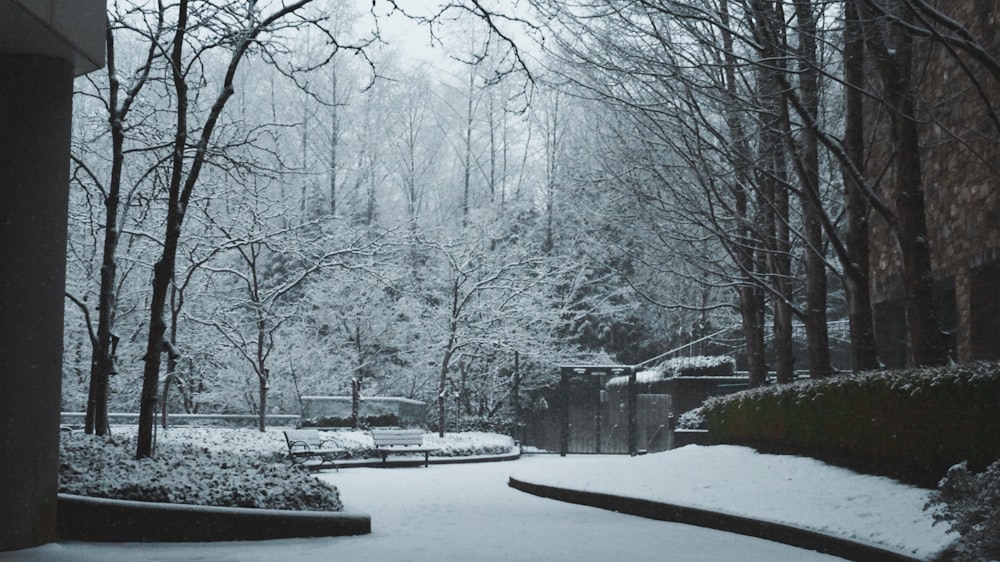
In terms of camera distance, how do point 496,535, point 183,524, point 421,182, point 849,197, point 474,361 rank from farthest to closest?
point 421,182, point 474,361, point 849,197, point 496,535, point 183,524

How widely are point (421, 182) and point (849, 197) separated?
2443 centimetres

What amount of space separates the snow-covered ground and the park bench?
611 centimetres

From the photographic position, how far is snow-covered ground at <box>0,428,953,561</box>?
813cm

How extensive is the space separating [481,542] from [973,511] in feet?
13.4

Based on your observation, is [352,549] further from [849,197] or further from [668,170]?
[668,170]

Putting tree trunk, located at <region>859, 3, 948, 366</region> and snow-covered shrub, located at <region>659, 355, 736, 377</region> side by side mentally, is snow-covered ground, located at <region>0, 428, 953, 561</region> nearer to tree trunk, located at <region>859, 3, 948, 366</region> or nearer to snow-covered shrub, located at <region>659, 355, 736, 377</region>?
tree trunk, located at <region>859, 3, 948, 366</region>

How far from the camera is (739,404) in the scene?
1512 centimetres

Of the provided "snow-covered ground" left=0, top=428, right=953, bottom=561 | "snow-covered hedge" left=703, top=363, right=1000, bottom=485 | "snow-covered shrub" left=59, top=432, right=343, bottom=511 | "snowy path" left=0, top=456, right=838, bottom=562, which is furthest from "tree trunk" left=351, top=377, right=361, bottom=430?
"snow-covered shrub" left=59, top=432, right=343, bottom=511

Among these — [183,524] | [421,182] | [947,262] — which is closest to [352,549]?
[183,524]

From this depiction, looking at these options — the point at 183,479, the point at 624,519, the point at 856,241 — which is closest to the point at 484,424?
the point at 856,241

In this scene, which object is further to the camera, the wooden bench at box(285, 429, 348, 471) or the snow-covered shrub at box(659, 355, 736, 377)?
the snow-covered shrub at box(659, 355, 736, 377)

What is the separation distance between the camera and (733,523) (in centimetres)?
1036

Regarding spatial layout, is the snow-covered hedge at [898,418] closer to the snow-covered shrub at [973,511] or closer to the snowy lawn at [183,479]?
the snow-covered shrub at [973,511]

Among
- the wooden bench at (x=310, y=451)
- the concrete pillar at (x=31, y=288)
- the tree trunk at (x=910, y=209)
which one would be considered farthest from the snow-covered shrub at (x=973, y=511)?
the wooden bench at (x=310, y=451)
